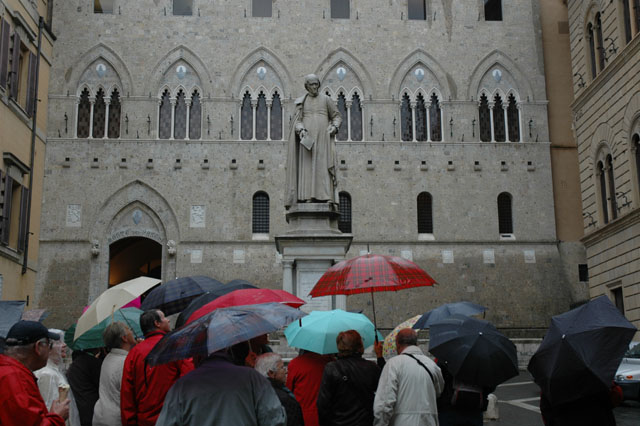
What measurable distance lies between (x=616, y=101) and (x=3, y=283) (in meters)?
19.3

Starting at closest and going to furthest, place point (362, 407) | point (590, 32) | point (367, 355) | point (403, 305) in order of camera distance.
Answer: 1. point (362, 407)
2. point (367, 355)
3. point (590, 32)
4. point (403, 305)

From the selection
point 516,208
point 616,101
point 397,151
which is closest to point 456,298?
point 516,208

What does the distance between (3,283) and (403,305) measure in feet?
45.5

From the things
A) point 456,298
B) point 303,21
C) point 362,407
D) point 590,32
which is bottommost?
point 362,407

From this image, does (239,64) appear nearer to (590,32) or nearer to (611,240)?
(590,32)

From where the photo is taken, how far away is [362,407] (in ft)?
20.2

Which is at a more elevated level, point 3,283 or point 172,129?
point 172,129

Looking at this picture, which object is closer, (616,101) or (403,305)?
(616,101)

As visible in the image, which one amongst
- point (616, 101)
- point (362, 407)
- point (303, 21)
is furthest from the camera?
point (303, 21)

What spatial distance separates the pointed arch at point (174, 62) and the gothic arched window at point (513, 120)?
12037 mm

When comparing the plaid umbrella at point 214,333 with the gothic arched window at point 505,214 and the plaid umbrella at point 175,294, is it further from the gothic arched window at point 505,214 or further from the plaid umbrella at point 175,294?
the gothic arched window at point 505,214

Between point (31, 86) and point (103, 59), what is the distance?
464 cm

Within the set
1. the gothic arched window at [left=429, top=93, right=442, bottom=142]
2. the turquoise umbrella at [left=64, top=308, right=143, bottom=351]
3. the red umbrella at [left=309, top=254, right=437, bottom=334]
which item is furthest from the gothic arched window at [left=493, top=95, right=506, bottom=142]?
the turquoise umbrella at [left=64, top=308, right=143, bottom=351]

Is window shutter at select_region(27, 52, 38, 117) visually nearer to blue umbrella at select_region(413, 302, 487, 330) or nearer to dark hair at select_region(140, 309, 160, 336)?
blue umbrella at select_region(413, 302, 487, 330)
